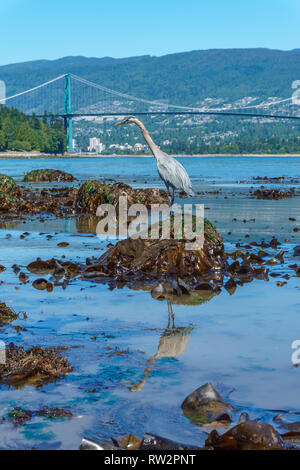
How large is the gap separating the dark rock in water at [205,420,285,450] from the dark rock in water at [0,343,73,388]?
1.49 meters

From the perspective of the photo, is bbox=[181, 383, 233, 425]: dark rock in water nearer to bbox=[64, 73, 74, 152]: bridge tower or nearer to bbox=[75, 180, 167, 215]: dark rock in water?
bbox=[75, 180, 167, 215]: dark rock in water

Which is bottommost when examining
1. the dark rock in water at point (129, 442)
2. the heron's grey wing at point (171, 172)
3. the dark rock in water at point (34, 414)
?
the dark rock in water at point (34, 414)

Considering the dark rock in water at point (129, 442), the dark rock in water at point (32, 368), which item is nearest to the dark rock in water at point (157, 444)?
the dark rock in water at point (129, 442)

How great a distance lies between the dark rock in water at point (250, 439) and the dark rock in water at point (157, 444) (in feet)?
0.75

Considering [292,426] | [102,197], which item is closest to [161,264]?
[292,426]

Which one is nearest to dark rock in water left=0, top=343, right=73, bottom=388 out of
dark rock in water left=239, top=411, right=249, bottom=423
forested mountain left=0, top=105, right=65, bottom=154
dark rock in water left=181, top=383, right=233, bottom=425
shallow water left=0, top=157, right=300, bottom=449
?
shallow water left=0, top=157, right=300, bottom=449

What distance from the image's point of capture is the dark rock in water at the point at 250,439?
3.38 metres

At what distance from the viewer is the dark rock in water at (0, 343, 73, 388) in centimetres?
445

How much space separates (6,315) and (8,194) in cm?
1302

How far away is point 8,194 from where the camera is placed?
1858cm

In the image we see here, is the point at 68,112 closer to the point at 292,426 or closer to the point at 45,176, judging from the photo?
the point at 45,176

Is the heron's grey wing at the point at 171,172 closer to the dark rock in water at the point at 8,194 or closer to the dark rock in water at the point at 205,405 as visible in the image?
the dark rock in water at the point at 205,405
